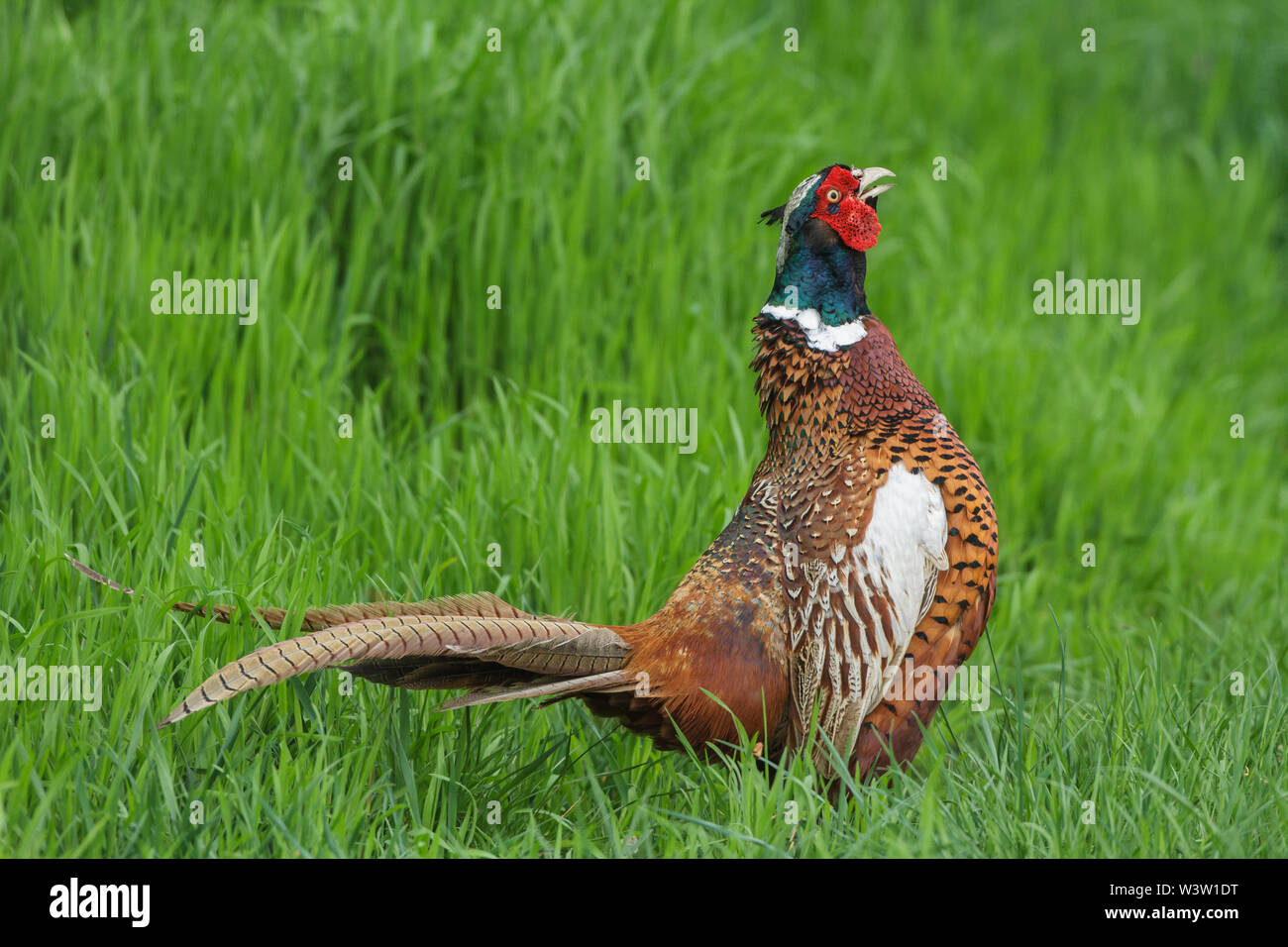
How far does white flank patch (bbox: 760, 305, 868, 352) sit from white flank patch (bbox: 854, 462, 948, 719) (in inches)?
14.8

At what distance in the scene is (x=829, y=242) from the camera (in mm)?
3285

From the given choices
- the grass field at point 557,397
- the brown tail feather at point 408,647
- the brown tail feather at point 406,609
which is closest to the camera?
the brown tail feather at point 408,647

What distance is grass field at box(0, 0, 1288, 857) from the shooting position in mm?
3129

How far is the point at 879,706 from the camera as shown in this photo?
10.7 feet

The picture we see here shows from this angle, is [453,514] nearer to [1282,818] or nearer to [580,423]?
[580,423]

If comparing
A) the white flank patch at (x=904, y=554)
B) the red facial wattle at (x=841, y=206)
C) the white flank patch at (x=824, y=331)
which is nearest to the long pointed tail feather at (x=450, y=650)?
the white flank patch at (x=904, y=554)

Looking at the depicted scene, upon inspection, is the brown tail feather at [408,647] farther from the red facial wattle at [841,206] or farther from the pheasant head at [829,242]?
the red facial wattle at [841,206]

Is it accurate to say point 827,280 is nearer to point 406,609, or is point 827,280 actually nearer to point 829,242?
point 829,242

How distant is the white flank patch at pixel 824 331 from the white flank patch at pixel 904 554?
38 cm

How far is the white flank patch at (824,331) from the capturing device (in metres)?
3.32

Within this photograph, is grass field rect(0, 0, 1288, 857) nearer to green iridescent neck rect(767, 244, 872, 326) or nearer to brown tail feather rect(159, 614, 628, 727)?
brown tail feather rect(159, 614, 628, 727)

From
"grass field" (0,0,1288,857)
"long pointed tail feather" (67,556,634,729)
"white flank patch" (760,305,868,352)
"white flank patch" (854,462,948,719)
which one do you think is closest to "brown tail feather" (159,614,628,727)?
"long pointed tail feather" (67,556,634,729)

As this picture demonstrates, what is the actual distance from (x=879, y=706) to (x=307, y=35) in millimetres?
3635

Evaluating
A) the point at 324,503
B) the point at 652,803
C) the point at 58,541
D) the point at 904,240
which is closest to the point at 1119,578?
the point at 904,240
